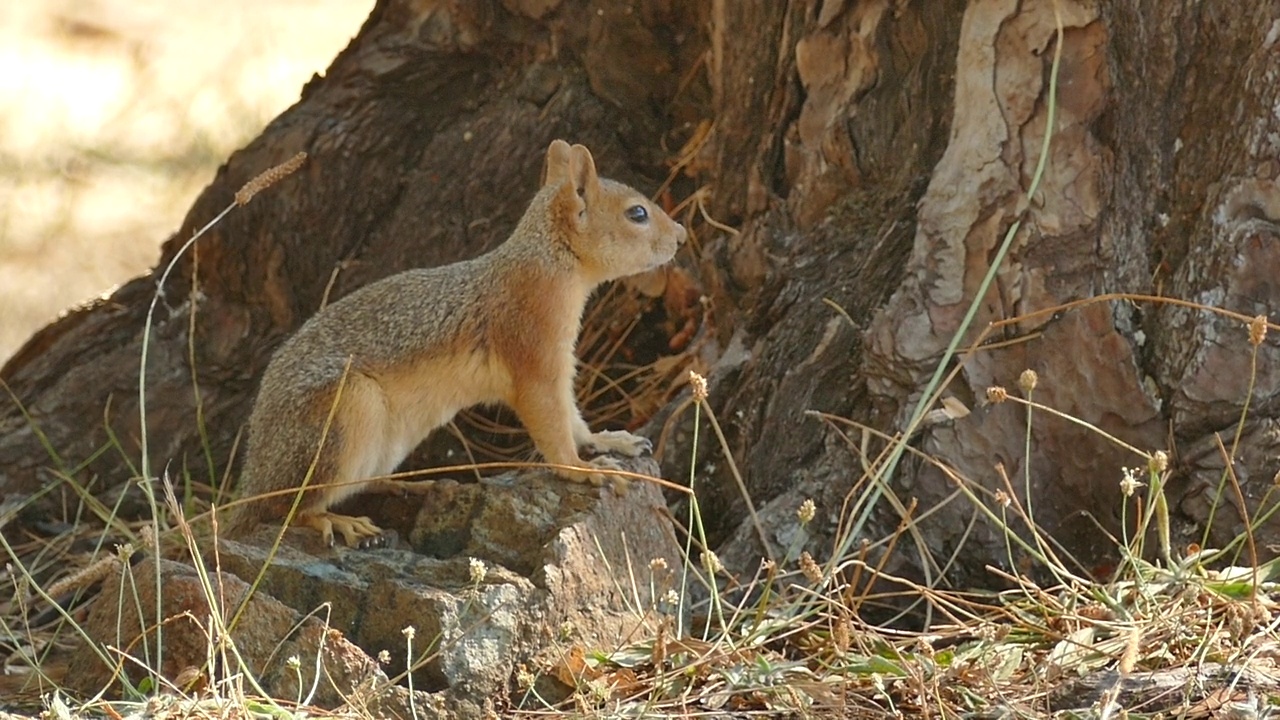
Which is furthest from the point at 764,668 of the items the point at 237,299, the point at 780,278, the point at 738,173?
the point at 237,299

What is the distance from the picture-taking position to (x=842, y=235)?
4.91m

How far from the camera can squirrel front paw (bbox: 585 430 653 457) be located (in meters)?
4.78

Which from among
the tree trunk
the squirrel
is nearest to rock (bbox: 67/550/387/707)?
the squirrel

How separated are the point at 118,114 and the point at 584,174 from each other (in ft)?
20.2

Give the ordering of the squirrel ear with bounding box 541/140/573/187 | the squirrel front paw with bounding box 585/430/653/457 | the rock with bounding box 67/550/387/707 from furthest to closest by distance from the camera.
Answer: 1. the squirrel ear with bounding box 541/140/573/187
2. the squirrel front paw with bounding box 585/430/653/457
3. the rock with bounding box 67/550/387/707

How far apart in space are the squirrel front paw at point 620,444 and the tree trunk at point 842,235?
270 mm

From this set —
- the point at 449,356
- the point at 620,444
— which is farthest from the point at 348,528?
the point at 620,444

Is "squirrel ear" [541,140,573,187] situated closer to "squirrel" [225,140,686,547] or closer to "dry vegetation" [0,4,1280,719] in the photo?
"squirrel" [225,140,686,547]

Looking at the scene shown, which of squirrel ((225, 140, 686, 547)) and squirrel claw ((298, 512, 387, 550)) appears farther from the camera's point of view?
squirrel ((225, 140, 686, 547))

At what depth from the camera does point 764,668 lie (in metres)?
3.58

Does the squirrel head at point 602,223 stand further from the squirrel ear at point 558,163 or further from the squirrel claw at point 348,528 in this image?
the squirrel claw at point 348,528

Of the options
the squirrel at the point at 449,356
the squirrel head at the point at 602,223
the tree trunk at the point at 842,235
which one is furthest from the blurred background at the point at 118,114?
the squirrel head at the point at 602,223

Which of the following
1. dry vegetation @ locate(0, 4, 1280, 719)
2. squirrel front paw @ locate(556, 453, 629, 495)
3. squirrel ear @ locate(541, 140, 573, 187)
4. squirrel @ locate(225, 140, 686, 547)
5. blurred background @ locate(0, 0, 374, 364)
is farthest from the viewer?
blurred background @ locate(0, 0, 374, 364)

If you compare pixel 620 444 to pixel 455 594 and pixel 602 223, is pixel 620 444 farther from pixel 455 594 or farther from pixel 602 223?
pixel 455 594
